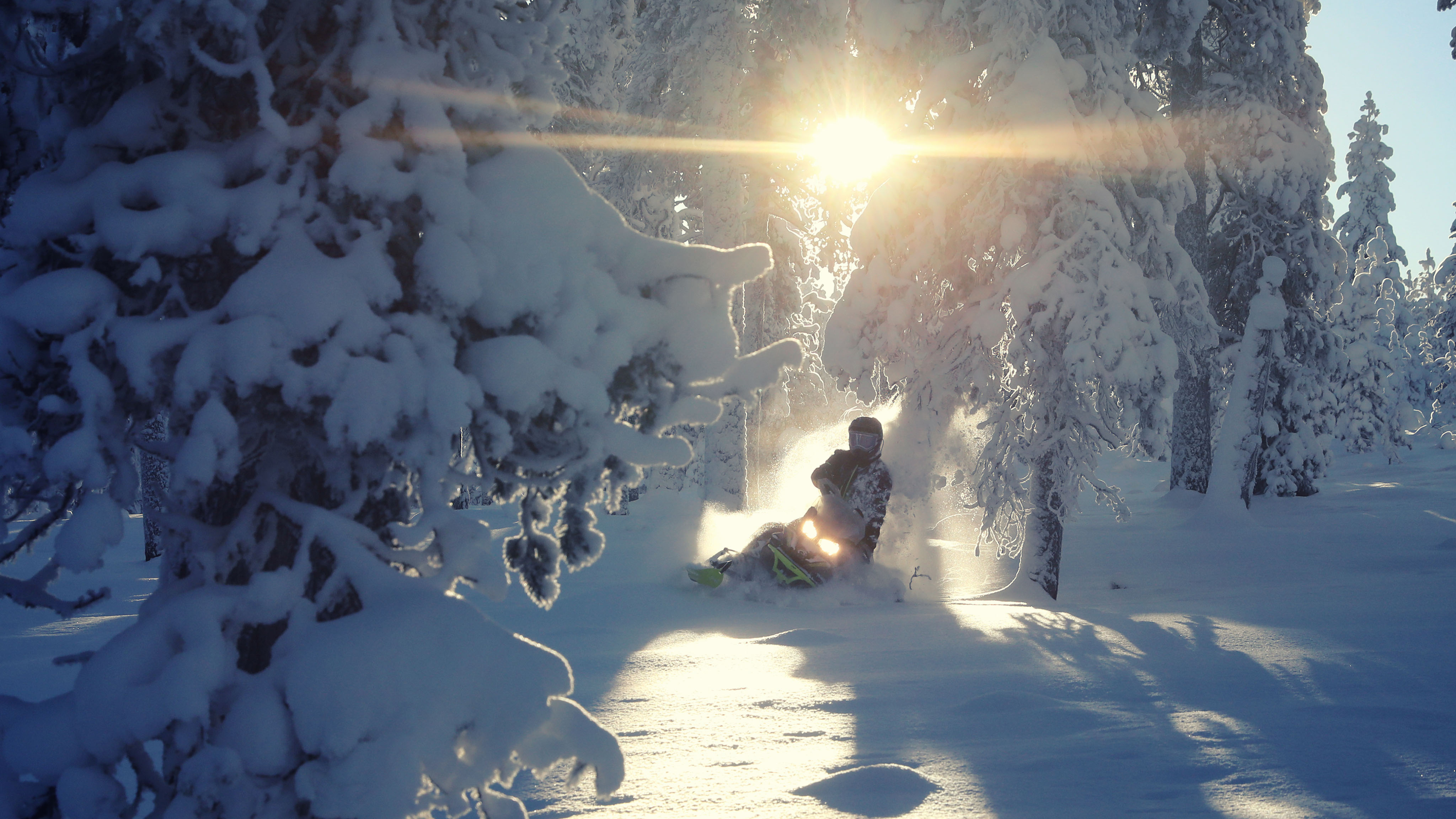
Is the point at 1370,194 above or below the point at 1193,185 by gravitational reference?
above

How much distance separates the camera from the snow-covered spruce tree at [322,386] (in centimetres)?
222

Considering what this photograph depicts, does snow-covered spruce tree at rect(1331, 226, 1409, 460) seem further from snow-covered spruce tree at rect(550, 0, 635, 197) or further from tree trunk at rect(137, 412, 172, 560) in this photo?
tree trunk at rect(137, 412, 172, 560)

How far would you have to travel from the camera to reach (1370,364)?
79.4 feet

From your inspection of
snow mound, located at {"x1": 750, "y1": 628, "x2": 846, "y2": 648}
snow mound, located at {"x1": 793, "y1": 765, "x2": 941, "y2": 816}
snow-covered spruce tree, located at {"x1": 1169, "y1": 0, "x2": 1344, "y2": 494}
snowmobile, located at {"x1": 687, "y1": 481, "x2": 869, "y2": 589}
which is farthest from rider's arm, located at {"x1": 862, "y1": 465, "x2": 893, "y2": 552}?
snow-covered spruce tree, located at {"x1": 1169, "y1": 0, "x2": 1344, "y2": 494}

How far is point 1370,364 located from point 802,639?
83.2 ft

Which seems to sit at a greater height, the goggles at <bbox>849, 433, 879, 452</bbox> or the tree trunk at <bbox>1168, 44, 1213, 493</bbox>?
the tree trunk at <bbox>1168, 44, 1213, 493</bbox>

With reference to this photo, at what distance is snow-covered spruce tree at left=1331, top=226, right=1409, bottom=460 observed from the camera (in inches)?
891

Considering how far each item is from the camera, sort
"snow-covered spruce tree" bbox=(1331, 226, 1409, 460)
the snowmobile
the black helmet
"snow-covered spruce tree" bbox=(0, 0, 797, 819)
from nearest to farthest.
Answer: "snow-covered spruce tree" bbox=(0, 0, 797, 819) → the snowmobile → the black helmet → "snow-covered spruce tree" bbox=(1331, 226, 1409, 460)

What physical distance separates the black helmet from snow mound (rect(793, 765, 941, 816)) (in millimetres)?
5962

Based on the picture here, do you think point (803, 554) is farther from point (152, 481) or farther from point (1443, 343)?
point (1443, 343)

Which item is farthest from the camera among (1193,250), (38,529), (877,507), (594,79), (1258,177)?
(594,79)

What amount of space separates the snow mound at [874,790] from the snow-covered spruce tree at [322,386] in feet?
4.66

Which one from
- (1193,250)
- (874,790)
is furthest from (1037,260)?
(1193,250)

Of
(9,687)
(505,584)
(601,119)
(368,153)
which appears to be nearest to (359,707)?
(505,584)
